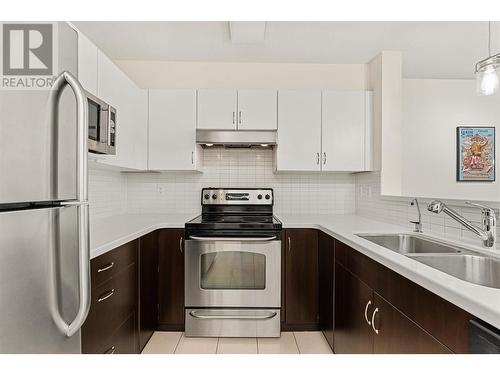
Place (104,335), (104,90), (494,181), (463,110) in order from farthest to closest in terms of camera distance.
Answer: (463,110) < (494,181) < (104,90) < (104,335)

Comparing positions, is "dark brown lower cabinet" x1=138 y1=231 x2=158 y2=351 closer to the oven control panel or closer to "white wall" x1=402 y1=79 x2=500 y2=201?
the oven control panel

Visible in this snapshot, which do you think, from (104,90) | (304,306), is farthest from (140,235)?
(304,306)

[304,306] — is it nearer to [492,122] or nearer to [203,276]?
[203,276]

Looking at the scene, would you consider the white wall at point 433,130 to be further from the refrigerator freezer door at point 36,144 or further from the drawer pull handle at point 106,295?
the refrigerator freezer door at point 36,144

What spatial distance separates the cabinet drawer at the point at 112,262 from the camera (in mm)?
1595

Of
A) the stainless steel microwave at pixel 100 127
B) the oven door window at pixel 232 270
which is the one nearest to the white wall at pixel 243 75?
the stainless steel microwave at pixel 100 127

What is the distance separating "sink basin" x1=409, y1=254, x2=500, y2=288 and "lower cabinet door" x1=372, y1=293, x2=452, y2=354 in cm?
31

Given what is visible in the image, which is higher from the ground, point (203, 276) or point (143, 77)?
point (143, 77)

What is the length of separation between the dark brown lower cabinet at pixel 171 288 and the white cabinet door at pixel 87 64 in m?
1.24

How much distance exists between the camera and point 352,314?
1950 millimetres

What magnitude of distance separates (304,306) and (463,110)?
2.38 m

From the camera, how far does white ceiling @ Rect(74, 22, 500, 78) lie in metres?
2.48

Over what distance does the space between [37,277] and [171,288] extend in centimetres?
180

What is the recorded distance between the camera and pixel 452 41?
8.91ft
